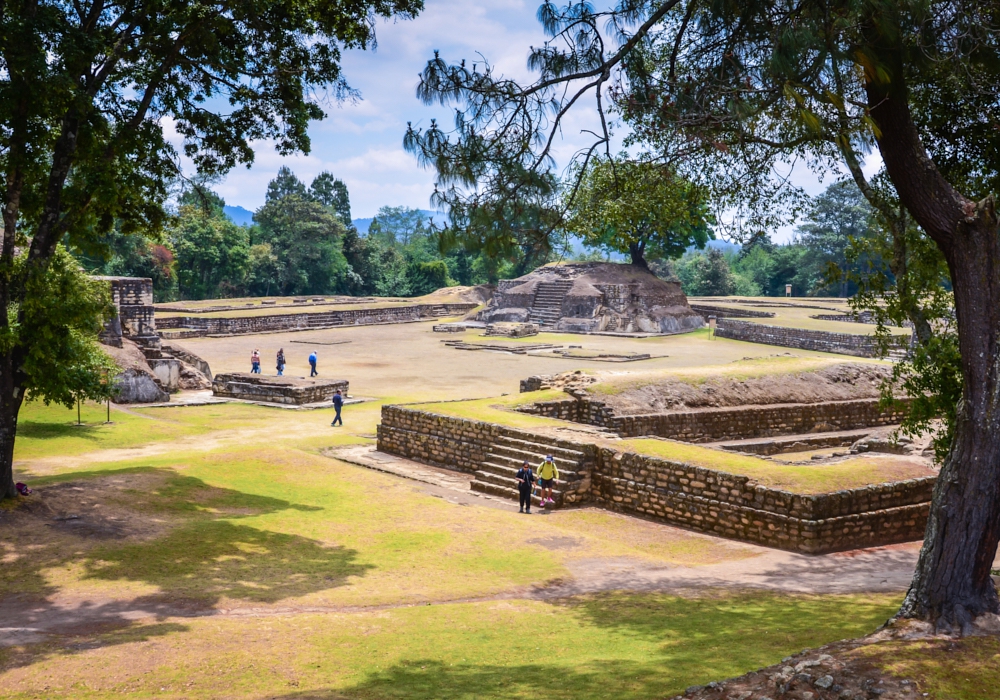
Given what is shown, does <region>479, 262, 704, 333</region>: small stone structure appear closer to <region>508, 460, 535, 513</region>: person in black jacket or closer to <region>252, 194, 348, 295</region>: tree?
A: <region>252, 194, 348, 295</region>: tree

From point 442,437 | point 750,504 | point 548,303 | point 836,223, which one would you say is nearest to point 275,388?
point 442,437

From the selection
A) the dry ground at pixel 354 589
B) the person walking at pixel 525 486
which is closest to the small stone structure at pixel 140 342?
the dry ground at pixel 354 589

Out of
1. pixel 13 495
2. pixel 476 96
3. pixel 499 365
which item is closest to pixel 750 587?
pixel 476 96

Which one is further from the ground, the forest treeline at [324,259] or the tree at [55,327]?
the forest treeline at [324,259]

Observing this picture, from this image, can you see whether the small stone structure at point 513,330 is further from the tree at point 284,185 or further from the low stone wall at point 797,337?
the tree at point 284,185

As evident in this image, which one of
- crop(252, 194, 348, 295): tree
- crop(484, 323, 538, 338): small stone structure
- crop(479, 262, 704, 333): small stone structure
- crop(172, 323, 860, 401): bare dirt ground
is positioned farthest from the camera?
crop(252, 194, 348, 295): tree

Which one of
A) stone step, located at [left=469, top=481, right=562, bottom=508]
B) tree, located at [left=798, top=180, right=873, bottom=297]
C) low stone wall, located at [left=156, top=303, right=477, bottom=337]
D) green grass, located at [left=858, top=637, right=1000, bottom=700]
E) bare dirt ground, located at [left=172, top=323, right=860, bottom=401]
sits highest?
tree, located at [left=798, top=180, right=873, bottom=297]

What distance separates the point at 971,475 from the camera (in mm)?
6770

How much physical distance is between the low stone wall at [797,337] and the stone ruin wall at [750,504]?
69.8 feet

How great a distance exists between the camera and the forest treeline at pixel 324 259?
53.9 metres

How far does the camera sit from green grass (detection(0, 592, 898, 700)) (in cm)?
620

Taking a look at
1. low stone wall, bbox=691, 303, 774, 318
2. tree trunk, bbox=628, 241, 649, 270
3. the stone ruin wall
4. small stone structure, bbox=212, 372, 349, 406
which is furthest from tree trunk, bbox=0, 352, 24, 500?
low stone wall, bbox=691, 303, 774, 318

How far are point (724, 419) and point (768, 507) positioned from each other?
6.78 m

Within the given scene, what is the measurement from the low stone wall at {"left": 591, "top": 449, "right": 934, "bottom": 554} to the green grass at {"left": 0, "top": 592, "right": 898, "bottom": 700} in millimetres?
2300
